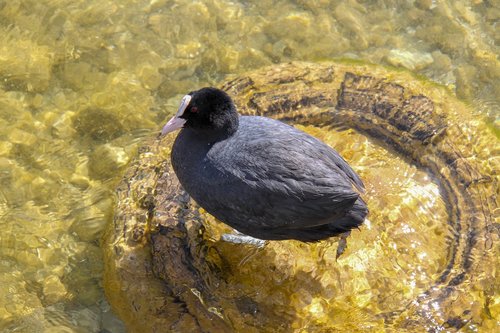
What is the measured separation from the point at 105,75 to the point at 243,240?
119 inches

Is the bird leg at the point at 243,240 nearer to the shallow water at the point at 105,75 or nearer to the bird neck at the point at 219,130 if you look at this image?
the bird neck at the point at 219,130

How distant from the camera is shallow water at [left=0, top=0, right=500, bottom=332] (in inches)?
200

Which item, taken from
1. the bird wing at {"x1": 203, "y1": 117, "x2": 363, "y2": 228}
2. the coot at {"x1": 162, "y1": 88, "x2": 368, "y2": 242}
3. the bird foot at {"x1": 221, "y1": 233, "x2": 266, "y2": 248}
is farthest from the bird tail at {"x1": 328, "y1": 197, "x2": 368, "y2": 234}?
the bird foot at {"x1": 221, "y1": 233, "x2": 266, "y2": 248}

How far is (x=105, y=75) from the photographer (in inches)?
261

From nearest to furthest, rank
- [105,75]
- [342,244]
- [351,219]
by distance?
[351,219], [342,244], [105,75]

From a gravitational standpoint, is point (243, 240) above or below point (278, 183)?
below

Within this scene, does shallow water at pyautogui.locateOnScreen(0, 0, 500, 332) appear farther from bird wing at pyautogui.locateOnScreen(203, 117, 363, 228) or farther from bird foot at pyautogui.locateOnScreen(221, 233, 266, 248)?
bird wing at pyautogui.locateOnScreen(203, 117, 363, 228)

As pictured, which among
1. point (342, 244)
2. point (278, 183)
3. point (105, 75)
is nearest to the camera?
point (278, 183)

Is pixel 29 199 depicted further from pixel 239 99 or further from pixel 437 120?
pixel 437 120

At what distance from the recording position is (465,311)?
419 centimetres

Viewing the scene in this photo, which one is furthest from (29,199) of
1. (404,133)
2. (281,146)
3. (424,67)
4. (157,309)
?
(424,67)

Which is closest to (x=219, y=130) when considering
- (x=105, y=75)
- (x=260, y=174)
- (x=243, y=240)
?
(x=260, y=174)

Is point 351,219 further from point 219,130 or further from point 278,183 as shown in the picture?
point 219,130

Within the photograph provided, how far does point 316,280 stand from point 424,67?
3.72m
